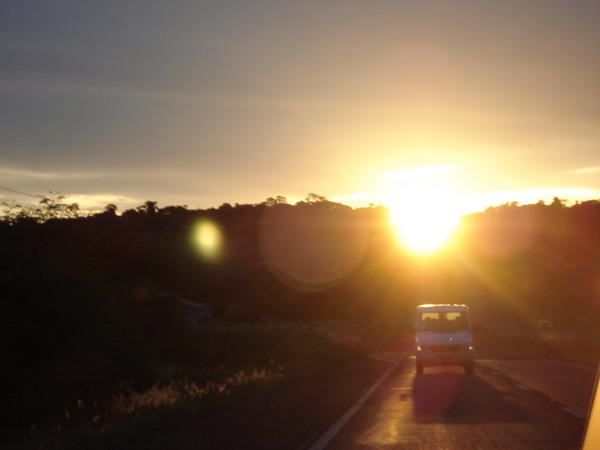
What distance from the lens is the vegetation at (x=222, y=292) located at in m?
22.8

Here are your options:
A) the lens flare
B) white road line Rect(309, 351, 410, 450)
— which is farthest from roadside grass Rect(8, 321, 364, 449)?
the lens flare

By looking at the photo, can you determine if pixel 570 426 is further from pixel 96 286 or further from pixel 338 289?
pixel 338 289

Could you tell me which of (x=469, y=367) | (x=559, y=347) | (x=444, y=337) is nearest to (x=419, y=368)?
(x=444, y=337)

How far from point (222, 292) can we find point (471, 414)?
53869 millimetres

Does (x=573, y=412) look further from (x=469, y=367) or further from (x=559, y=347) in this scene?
(x=559, y=347)

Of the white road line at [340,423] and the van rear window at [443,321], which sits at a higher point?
the van rear window at [443,321]

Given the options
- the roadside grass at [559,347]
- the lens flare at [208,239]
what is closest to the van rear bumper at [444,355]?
the roadside grass at [559,347]

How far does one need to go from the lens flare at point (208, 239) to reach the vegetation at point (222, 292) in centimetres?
30

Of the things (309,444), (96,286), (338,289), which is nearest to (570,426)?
(309,444)

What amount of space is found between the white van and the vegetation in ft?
14.0

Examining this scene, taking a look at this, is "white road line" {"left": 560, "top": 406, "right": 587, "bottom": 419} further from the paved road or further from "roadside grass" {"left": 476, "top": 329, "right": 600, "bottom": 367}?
"roadside grass" {"left": 476, "top": 329, "right": 600, "bottom": 367}

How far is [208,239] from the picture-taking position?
200 feet

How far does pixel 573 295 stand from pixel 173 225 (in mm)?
55398

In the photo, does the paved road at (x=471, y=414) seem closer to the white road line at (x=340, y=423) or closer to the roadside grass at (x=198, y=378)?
the white road line at (x=340, y=423)
